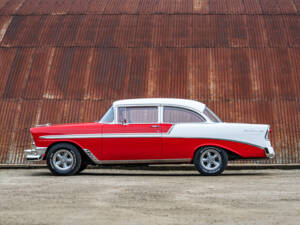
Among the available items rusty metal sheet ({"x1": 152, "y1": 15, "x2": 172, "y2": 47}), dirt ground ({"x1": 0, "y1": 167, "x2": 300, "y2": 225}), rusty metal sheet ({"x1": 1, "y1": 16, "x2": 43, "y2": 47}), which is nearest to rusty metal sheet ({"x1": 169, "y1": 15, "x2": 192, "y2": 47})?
rusty metal sheet ({"x1": 152, "y1": 15, "x2": 172, "y2": 47})

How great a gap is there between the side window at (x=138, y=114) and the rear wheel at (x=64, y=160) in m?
1.18

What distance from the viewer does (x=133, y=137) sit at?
35.6ft

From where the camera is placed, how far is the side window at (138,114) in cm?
1093

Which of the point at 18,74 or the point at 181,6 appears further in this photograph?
the point at 181,6

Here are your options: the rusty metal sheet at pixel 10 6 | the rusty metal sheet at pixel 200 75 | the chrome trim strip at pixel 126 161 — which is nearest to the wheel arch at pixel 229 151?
the chrome trim strip at pixel 126 161

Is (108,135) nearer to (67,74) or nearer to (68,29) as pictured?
(67,74)

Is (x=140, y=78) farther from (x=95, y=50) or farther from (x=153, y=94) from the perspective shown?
(x=95, y=50)

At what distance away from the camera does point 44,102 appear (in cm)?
1537

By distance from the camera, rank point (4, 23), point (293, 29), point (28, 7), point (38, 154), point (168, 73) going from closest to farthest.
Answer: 1. point (38, 154)
2. point (168, 73)
3. point (293, 29)
4. point (4, 23)
5. point (28, 7)

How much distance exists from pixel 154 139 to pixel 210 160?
4.02ft

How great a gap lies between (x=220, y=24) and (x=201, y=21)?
2.18 ft

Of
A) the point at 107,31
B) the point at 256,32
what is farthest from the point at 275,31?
the point at 107,31

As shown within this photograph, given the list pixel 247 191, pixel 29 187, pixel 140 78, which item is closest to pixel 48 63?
pixel 140 78

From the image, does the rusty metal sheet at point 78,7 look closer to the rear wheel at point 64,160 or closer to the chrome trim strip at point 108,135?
the chrome trim strip at point 108,135
